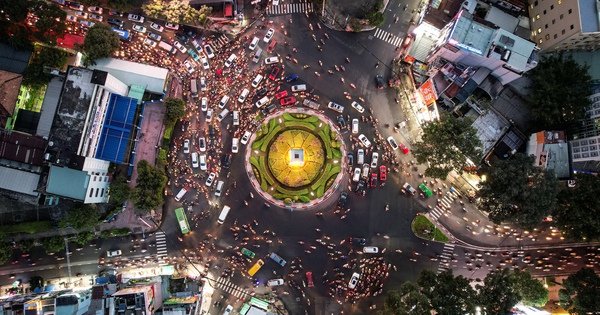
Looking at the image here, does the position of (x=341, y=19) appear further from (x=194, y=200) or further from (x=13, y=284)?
(x=13, y=284)

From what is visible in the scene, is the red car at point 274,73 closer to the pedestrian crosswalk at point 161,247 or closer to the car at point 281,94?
the car at point 281,94

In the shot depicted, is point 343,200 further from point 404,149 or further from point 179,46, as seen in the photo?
point 179,46

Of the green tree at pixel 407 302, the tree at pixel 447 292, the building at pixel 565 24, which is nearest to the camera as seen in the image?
the building at pixel 565 24

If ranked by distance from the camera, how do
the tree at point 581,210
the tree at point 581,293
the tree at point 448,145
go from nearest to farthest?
the tree at point 581,210
the tree at point 581,293
the tree at point 448,145

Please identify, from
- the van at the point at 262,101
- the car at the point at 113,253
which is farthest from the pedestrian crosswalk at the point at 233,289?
the van at the point at 262,101

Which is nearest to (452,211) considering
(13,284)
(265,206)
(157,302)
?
(265,206)

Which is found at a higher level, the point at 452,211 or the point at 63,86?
the point at 63,86
